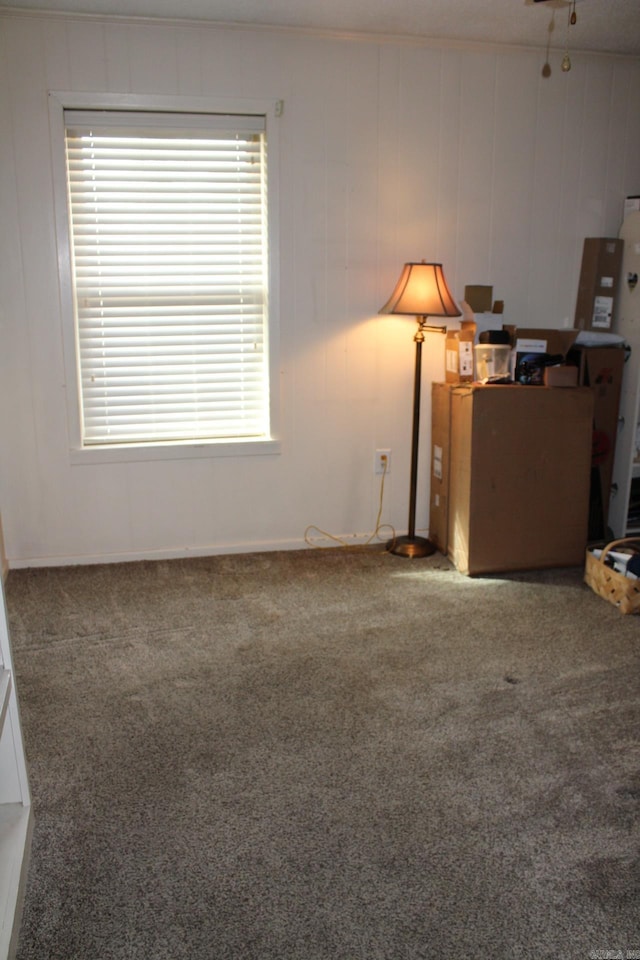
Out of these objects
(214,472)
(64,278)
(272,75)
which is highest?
(272,75)

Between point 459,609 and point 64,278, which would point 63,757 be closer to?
point 459,609

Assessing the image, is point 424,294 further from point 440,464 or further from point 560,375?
point 440,464

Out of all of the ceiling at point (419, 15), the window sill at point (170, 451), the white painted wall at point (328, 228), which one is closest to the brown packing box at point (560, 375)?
the white painted wall at point (328, 228)

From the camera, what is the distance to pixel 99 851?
1.75 meters

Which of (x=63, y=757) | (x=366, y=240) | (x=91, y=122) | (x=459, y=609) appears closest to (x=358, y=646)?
(x=459, y=609)

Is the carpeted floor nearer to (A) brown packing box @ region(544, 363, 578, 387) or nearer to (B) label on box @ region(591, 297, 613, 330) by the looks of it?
(A) brown packing box @ region(544, 363, 578, 387)

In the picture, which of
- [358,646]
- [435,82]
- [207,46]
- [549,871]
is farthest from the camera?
[435,82]

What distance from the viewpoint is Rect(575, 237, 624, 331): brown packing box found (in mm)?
3812

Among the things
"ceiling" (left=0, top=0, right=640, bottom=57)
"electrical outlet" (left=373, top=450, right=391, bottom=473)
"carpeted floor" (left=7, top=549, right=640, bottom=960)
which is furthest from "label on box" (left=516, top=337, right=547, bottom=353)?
"ceiling" (left=0, top=0, right=640, bottom=57)

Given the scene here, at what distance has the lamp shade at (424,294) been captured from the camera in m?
3.37

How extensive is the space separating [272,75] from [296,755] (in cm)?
286

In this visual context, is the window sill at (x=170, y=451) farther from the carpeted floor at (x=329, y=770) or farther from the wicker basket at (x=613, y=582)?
the wicker basket at (x=613, y=582)

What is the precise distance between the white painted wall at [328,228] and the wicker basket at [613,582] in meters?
1.01

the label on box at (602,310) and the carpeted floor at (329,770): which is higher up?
the label on box at (602,310)
